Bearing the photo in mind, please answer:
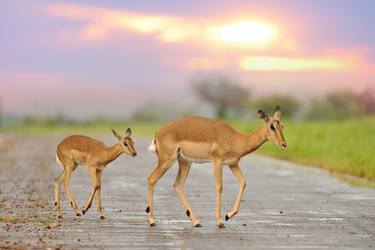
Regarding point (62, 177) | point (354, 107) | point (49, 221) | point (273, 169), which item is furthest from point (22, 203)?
point (354, 107)

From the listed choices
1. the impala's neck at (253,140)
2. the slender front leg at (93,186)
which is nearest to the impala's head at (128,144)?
the slender front leg at (93,186)

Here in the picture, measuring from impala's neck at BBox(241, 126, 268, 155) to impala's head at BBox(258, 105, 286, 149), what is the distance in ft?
0.61

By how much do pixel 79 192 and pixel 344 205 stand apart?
20.5 ft

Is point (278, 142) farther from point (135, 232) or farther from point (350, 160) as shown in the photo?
point (350, 160)

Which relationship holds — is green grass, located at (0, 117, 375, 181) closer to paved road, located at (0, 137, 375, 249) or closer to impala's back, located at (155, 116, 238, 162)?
paved road, located at (0, 137, 375, 249)

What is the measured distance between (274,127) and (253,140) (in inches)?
20.0

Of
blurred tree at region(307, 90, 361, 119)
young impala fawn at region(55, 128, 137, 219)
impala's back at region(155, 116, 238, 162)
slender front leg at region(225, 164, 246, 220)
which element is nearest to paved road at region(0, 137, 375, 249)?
slender front leg at region(225, 164, 246, 220)

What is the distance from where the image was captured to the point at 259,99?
5281 inches

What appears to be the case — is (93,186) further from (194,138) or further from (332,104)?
(332,104)

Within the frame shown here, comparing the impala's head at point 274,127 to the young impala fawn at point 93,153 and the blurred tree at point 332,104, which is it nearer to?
the young impala fawn at point 93,153

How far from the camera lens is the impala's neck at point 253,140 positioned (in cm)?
1576

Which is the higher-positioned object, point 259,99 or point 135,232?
point 259,99

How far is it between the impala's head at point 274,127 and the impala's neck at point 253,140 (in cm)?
19

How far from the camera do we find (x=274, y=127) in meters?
15.5
